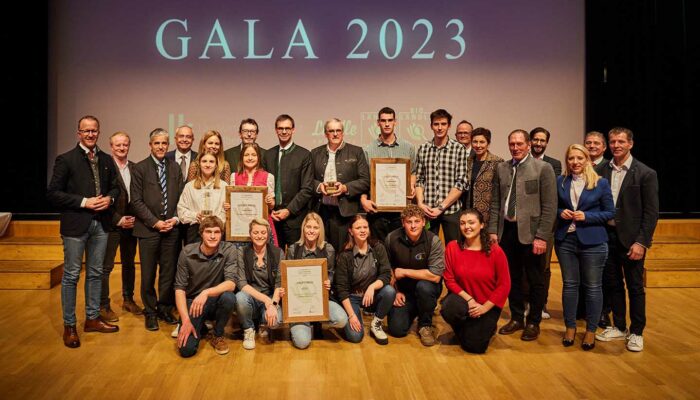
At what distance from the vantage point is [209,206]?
173 inches

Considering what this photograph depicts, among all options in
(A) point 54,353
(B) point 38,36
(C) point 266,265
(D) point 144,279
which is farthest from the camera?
(B) point 38,36

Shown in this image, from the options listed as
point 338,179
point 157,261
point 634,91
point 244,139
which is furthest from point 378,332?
point 634,91

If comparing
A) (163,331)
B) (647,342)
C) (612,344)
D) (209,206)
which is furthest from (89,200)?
(647,342)

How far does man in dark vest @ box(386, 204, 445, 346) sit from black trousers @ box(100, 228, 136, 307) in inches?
82.1

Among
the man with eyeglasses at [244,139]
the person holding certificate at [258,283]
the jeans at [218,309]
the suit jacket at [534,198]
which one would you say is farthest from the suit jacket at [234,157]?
the suit jacket at [534,198]

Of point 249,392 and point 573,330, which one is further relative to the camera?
point 573,330

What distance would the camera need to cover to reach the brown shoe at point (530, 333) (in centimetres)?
423

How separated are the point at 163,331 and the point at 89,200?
110 centimetres

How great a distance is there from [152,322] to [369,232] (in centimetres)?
172

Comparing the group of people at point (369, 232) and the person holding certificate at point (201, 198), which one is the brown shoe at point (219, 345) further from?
the person holding certificate at point (201, 198)

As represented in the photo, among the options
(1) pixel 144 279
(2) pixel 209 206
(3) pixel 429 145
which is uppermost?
(3) pixel 429 145

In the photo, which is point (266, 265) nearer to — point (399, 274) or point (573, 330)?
point (399, 274)

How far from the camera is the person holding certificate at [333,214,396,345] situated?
418 cm

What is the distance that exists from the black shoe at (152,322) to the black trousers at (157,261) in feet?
0.10
